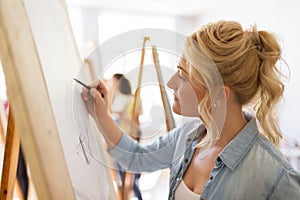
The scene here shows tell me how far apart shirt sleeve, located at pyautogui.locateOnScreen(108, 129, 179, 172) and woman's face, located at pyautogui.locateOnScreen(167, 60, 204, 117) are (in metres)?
0.23

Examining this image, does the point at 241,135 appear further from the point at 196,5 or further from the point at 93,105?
the point at 196,5

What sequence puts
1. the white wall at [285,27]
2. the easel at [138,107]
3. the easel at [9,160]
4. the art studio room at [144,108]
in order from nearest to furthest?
the art studio room at [144,108]
the easel at [9,160]
the easel at [138,107]
the white wall at [285,27]

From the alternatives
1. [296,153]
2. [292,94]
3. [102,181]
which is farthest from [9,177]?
[292,94]

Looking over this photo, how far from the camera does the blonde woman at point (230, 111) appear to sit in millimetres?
701

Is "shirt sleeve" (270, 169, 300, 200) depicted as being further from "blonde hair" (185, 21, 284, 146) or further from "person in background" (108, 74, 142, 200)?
"person in background" (108, 74, 142, 200)

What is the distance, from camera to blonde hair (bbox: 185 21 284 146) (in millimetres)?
712

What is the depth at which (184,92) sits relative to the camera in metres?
0.78

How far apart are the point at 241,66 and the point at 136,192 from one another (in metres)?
0.75

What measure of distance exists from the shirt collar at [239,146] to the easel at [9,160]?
0.51m

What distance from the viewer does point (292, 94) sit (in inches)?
118

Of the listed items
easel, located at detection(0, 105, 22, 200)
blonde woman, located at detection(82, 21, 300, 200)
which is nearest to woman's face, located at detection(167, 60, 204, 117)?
blonde woman, located at detection(82, 21, 300, 200)

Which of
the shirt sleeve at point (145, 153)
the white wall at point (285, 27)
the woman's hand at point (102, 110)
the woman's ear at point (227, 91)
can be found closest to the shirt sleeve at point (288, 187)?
the woman's ear at point (227, 91)

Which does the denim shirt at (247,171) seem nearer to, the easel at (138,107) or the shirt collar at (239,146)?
the shirt collar at (239,146)

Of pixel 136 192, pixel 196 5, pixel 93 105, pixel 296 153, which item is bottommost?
pixel 296 153
